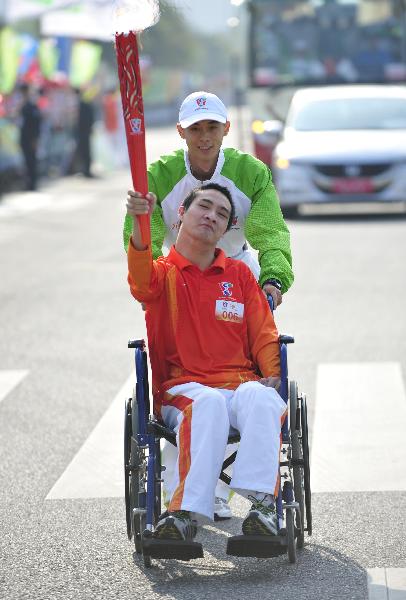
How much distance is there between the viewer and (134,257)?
5520mm

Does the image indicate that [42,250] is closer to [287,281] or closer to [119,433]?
[119,433]

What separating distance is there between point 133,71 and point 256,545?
1.63 m

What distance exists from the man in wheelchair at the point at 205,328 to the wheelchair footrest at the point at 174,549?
297 millimetres

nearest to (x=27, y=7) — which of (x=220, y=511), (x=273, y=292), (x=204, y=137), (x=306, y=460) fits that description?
(x=204, y=137)

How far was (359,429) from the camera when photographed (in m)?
8.05

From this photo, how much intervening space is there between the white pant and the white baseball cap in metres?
1.13

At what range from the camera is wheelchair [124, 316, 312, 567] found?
5363mm

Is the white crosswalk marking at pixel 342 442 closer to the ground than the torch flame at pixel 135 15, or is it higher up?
closer to the ground

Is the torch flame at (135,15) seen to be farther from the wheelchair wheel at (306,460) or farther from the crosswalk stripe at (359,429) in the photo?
the crosswalk stripe at (359,429)

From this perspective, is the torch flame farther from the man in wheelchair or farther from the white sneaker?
the white sneaker

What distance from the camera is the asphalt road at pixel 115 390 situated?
5473 mm

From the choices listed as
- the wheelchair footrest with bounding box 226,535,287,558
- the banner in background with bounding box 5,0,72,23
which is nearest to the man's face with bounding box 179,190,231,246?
the wheelchair footrest with bounding box 226,535,287,558

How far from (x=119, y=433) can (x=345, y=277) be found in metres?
6.38

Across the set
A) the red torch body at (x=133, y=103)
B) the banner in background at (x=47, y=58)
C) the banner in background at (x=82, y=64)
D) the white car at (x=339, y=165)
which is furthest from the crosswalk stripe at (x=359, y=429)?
the banner in background at (x=82, y=64)
